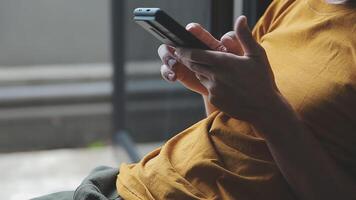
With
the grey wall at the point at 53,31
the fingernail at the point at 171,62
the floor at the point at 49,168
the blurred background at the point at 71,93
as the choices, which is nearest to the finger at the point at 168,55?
the fingernail at the point at 171,62

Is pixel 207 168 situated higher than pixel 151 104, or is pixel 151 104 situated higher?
pixel 207 168

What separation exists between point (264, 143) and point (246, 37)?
18 centimetres

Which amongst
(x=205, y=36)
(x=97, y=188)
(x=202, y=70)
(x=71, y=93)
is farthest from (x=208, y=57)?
(x=71, y=93)

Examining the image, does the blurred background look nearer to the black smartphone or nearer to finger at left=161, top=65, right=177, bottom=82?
finger at left=161, top=65, right=177, bottom=82

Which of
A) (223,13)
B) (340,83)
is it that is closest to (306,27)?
(340,83)

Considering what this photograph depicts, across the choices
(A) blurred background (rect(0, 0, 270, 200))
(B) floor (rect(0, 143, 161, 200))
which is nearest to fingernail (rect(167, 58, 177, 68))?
(A) blurred background (rect(0, 0, 270, 200))

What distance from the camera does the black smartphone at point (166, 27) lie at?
0.70m

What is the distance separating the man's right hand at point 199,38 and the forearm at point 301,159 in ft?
0.44

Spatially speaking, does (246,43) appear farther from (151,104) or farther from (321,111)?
(151,104)

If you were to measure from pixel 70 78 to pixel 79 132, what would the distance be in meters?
0.29

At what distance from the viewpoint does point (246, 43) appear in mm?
718

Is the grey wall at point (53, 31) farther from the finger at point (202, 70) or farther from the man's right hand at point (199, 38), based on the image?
the finger at point (202, 70)

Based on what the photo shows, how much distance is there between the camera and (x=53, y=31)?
2.90 meters

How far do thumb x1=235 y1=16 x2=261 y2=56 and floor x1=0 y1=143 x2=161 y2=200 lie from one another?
50.5 inches
